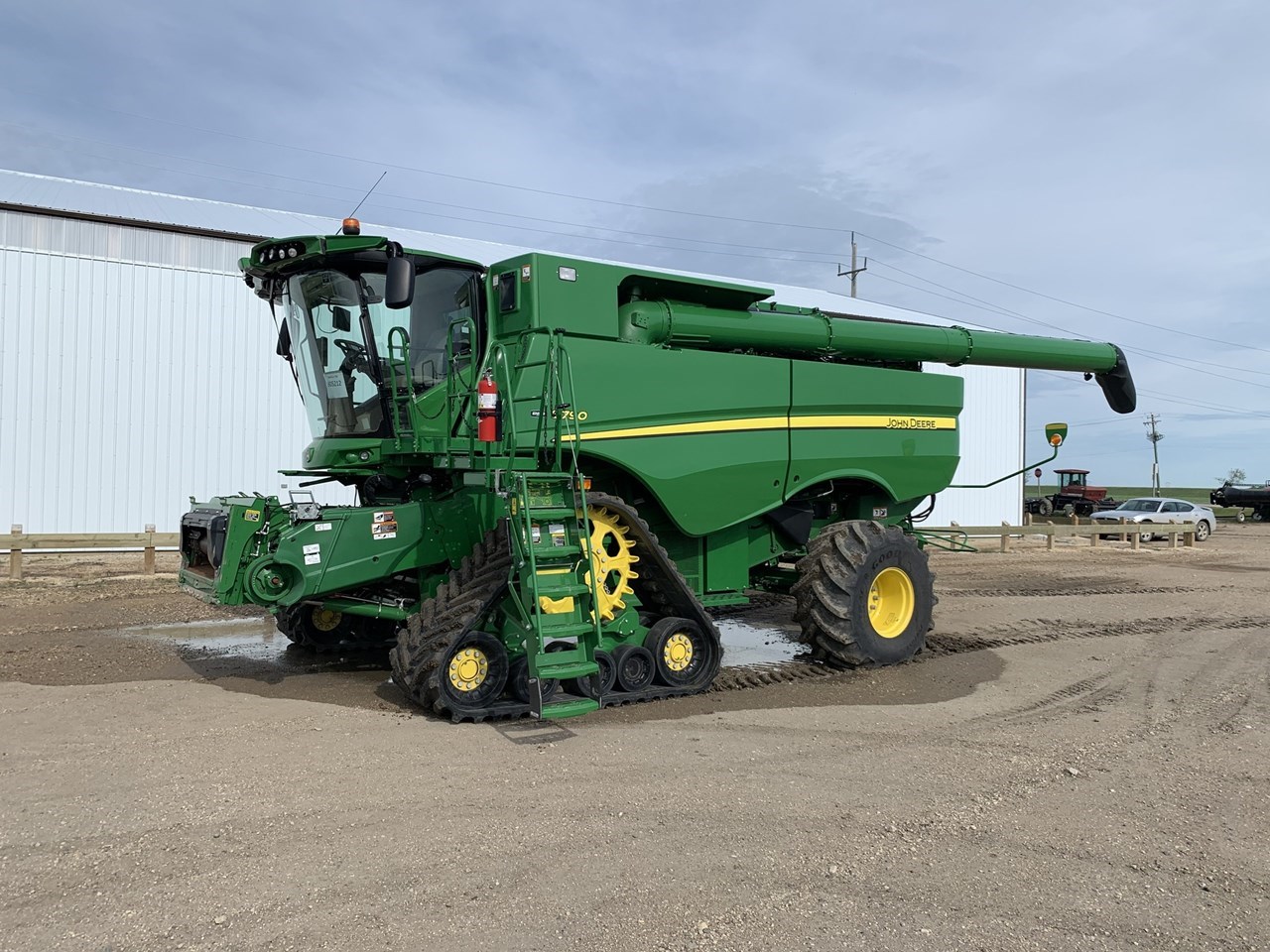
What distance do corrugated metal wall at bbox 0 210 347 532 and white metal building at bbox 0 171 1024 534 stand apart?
2 cm

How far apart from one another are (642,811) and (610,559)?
2409 mm

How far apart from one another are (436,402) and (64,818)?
3615mm

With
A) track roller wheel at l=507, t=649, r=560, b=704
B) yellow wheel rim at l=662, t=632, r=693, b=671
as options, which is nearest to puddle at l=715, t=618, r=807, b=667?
yellow wheel rim at l=662, t=632, r=693, b=671

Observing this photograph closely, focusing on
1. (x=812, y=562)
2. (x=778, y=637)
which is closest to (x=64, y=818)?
(x=812, y=562)

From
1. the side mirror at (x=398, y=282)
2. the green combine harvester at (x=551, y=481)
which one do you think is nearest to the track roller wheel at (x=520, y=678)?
the green combine harvester at (x=551, y=481)

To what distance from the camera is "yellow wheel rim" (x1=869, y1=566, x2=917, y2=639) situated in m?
8.26

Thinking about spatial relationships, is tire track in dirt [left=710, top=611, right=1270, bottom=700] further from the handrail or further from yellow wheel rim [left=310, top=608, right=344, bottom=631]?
yellow wheel rim [left=310, top=608, right=344, bottom=631]

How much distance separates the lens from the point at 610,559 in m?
6.59

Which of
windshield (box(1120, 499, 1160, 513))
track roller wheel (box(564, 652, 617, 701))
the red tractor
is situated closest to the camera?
track roller wheel (box(564, 652, 617, 701))

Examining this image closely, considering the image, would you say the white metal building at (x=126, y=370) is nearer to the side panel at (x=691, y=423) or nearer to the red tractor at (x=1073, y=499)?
the side panel at (x=691, y=423)

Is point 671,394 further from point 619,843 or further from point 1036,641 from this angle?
point 1036,641

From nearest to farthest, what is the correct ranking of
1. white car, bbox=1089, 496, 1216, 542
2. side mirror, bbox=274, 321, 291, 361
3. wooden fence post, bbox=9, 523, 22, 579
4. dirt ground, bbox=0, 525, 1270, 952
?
dirt ground, bbox=0, 525, 1270, 952 → side mirror, bbox=274, 321, 291, 361 → wooden fence post, bbox=9, 523, 22, 579 → white car, bbox=1089, 496, 1216, 542

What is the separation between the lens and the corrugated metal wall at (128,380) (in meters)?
15.3

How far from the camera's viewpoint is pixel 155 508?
1612 cm
